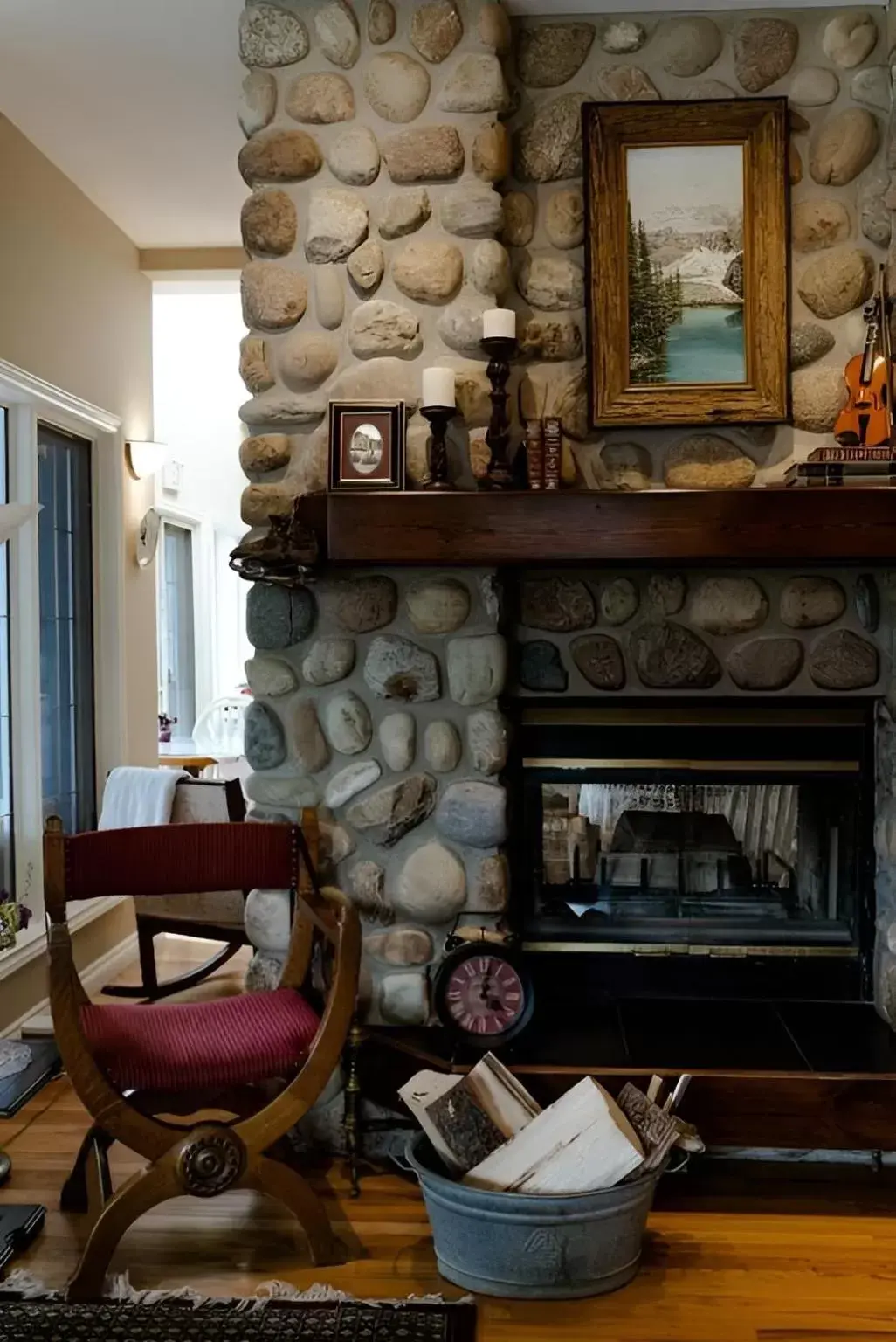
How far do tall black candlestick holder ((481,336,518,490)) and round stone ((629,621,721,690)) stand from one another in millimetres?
546

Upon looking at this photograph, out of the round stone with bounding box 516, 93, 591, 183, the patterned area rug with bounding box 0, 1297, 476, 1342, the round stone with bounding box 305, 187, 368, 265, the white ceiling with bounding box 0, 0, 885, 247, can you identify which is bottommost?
the patterned area rug with bounding box 0, 1297, 476, 1342

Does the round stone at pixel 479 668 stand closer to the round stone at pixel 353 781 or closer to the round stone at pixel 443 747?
the round stone at pixel 443 747

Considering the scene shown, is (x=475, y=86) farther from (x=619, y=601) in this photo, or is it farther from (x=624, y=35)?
(x=619, y=601)

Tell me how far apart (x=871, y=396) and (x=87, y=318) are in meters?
2.83

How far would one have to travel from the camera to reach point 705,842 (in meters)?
3.19

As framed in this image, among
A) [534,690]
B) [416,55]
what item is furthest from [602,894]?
[416,55]

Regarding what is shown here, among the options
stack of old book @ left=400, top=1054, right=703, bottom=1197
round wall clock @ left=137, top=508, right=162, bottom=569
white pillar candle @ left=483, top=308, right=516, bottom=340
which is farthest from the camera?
round wall clock @ left=137, top=508, right=162, bottom=569

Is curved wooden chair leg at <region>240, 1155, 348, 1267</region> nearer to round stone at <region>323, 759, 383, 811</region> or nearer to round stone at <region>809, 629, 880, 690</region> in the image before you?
round stone at <region>323, 759, 383, 811</region>

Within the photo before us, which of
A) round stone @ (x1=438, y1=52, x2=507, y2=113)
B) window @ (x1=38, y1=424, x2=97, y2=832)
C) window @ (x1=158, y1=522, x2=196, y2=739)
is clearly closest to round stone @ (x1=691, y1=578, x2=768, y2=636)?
round stone @ (x1=438, y1=52, x2=507, y2=113)

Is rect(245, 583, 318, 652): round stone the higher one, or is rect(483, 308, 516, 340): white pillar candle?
rect(483, 308, 516, 340): white pillar candle

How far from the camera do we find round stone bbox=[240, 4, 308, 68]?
2.85 meters

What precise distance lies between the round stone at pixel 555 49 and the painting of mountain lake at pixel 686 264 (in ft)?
0.82

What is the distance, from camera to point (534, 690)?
3.11 m

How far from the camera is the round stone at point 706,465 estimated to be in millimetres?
2973
